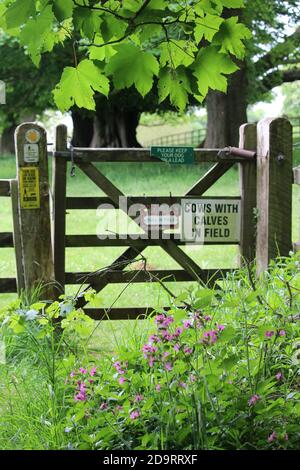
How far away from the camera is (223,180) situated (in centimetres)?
1596

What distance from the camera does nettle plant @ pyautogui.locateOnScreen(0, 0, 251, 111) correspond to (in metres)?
2.48

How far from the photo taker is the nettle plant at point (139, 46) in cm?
248

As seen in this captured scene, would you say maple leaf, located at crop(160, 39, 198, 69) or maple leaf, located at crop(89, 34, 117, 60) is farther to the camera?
maple leaf, located at crop(89, 34, 117, 60)

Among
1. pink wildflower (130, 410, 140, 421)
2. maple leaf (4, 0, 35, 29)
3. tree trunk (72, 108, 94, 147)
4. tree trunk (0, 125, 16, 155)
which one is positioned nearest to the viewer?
maple leaf (4, 0, 35, 29)

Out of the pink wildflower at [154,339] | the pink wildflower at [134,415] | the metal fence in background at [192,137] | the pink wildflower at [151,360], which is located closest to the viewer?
the pink wildflower at [134,415]

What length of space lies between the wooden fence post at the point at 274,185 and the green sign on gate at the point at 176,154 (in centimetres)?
60

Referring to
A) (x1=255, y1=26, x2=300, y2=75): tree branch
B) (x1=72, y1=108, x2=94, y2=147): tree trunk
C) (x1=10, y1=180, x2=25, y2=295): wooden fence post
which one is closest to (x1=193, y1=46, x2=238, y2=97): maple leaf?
(x1=10, y1=180, x2=25, y2=295): wooden fence post

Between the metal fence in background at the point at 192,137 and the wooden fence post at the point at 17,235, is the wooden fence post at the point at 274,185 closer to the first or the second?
the wooden fence post at the point at 17,235

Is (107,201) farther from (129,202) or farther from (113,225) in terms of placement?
(113,225)

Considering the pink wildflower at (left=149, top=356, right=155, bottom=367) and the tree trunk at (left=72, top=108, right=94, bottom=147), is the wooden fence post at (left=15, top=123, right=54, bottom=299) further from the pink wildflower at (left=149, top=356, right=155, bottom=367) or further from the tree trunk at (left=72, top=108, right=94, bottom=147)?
the tree trunk at (left=72, top=108, right=94, bottom=147)

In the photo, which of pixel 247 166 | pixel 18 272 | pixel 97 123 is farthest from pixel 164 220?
pixel 97 123

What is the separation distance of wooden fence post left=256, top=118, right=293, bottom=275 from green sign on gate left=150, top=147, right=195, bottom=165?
596 millimetres

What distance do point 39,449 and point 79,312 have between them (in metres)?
0.70

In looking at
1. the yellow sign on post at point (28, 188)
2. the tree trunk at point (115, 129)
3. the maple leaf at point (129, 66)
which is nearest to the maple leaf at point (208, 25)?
the maple leaf at point (129, 66)
